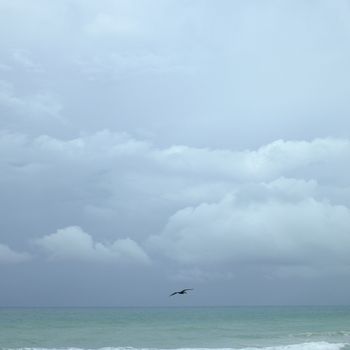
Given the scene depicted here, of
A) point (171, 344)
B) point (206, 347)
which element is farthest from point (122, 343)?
point (206, 347)

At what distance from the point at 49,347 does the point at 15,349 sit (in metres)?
2.47

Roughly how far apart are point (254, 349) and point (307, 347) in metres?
3.13

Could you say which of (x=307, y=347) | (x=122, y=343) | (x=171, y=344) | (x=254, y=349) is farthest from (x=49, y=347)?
(x=307, y=347)

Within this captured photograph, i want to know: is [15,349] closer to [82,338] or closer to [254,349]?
[82,338]

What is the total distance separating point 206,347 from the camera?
118ft

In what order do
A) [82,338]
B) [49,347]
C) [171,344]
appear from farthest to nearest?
[82,338], [171,344], [49,347]

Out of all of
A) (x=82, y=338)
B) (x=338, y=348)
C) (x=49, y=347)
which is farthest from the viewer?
(x=82, y=338)

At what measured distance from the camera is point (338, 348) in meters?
33.1

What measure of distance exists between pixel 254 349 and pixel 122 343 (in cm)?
956

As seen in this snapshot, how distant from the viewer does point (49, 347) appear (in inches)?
1419

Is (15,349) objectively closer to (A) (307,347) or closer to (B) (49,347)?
(B) (49,347)

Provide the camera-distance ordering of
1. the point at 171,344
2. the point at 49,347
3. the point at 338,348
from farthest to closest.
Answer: the point at 171,344, the point at 49,347, the point at 338,348

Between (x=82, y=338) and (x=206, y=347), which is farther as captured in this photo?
(x=82, y=338)

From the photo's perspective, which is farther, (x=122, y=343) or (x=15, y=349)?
(x=122, y=343)
